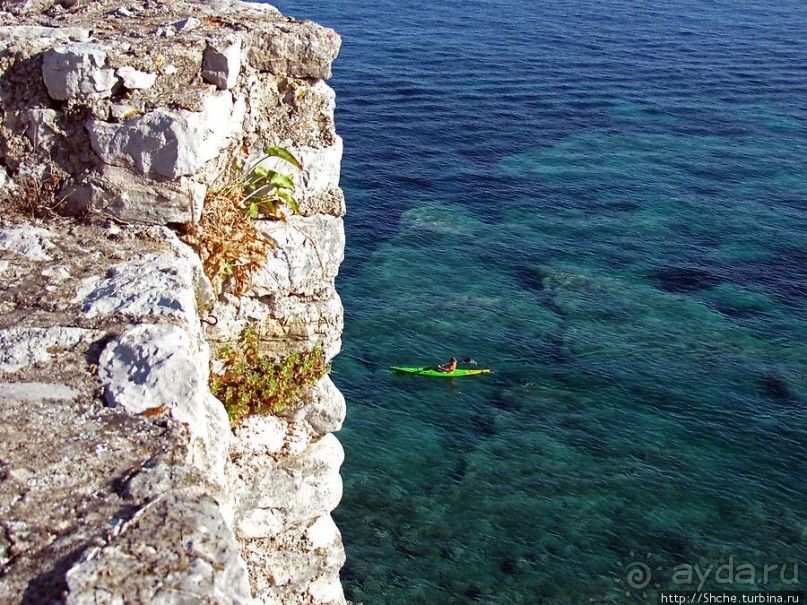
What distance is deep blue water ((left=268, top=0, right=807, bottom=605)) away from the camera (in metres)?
23.0

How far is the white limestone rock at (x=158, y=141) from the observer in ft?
18.4

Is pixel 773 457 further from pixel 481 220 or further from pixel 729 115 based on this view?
pixel 729 115

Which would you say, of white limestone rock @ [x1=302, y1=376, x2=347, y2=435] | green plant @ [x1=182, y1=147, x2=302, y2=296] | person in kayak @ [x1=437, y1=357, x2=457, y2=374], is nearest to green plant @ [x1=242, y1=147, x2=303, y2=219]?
green plant @ [x1=182, y1=147, x2=302, y2=296]

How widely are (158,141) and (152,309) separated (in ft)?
4.75

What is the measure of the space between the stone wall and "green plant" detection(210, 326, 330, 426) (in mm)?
128

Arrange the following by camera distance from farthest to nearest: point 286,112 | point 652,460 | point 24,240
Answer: point 652,460 → point 286,112 → point 24,240

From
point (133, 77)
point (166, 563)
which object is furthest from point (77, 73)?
point (166, 563)

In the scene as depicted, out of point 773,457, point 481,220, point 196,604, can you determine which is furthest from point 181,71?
point 481,220

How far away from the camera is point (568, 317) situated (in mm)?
33062

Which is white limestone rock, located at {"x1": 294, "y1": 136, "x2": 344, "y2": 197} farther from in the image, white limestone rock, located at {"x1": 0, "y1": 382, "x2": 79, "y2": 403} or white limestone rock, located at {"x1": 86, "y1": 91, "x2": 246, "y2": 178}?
white limestone rock, located at {"x1": 0, "y1": 382, "x2": 79, "y2": 403}

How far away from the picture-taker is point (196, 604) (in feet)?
10.3

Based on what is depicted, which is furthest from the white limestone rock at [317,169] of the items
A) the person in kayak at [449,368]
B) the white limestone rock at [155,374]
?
the person in kayak at [449,368]

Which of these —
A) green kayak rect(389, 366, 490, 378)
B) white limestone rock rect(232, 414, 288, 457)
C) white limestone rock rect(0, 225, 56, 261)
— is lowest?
green kayak rect(389, 366, 490, 378)

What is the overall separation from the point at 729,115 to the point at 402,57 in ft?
63.5
